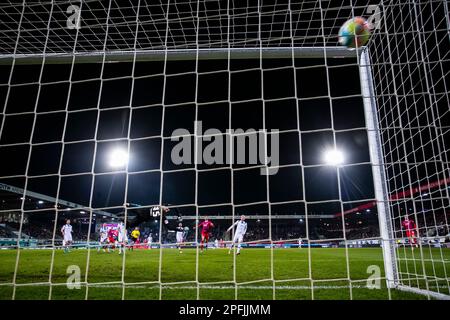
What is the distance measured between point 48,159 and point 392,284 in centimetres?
1904

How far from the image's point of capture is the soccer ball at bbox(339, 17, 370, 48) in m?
3.55

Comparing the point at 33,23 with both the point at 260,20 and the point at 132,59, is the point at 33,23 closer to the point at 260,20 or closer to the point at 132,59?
the point at 132,59

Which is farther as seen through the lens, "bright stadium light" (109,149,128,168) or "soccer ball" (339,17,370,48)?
"bright stadium light" (109,149,128,168)

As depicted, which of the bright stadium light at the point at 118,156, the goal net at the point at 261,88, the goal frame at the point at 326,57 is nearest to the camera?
the goal net at the point at 261,88

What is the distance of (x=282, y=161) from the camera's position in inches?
814

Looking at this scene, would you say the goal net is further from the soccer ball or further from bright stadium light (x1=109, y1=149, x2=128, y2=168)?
bright stadium light (x1=109, y1=149, x2=128, y2=168)

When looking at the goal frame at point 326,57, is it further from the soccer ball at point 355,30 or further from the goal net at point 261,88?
the soccer ball at point 355,30

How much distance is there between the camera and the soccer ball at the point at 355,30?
3.55 meters

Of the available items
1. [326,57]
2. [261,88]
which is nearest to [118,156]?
[261,88]

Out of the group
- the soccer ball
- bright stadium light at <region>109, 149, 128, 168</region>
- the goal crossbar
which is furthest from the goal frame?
bright stadium light at <region>109, 149, 128, 168</region>

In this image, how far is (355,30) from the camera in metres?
3.54

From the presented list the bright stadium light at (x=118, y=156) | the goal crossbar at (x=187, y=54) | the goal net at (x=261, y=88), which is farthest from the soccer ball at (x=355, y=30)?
the bright stadium light at (x=118, y=156)

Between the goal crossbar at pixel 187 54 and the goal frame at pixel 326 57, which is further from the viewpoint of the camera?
the goal crossbar at pixel 187 54

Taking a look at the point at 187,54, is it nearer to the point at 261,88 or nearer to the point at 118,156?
the point at 261,88
